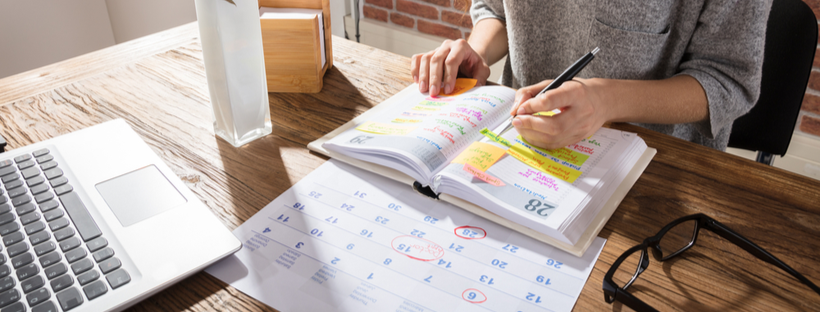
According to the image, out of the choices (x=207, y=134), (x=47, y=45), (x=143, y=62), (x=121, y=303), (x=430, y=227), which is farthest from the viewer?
(x=47, y=45)

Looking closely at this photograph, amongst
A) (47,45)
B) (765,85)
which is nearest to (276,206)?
(765,85)

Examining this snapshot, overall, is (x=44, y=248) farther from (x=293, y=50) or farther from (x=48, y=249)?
(x=293, y=50)

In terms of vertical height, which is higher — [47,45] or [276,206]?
[276,206]

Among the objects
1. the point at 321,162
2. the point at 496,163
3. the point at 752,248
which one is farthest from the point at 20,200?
the point at 752,248

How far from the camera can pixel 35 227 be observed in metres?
0.48

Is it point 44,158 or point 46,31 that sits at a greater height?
point 44,158

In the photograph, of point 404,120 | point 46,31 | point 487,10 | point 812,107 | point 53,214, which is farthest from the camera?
point 46,31

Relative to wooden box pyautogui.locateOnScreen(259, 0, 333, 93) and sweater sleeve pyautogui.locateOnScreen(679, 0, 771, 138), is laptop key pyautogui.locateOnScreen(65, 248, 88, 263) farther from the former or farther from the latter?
sweater sleeve pyautogui.locateOnScreen(679, 0, 771, 138)

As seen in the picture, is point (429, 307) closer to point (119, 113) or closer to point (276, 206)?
point (276, 206)

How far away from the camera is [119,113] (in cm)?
76

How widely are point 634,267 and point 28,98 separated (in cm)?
95

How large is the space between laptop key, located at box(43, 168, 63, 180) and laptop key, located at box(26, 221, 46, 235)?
0.10m

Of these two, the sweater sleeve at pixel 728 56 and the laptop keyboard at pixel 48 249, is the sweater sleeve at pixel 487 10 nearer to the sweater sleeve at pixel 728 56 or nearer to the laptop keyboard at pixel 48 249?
the sweater sleeve at pixel 728 56

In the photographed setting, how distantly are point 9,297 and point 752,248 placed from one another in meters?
0.70
